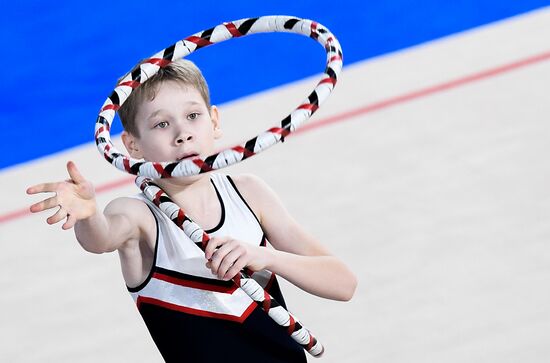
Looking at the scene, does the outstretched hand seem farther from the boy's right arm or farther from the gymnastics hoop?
the gymnastics hoop

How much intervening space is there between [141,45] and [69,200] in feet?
15.3

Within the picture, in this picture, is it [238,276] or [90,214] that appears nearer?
[90,214]

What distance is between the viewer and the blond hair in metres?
2.72

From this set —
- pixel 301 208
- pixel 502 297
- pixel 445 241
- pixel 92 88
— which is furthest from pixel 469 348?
pixel 92 88

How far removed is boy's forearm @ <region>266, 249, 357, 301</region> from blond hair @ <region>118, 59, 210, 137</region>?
42 centimetres

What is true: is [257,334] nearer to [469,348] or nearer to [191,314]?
[191,314]

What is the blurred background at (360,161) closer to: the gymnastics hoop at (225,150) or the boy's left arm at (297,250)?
the boy's left arm at (297,250)

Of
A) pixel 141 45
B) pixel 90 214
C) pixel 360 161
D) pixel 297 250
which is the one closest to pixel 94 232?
pixel 90 214

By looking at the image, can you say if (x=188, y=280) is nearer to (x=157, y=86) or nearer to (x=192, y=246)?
(x=192, y=246)

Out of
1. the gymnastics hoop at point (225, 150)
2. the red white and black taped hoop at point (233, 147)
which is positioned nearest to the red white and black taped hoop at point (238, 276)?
the gymnastics hoop at point (225, 150)

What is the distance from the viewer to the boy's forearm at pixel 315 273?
2646 mm

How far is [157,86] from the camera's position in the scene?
2.71m

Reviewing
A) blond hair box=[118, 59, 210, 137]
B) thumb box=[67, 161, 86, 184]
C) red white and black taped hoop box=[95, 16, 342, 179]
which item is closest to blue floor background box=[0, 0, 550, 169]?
red white and black taped hoop box=[95, 16, 342, 179]

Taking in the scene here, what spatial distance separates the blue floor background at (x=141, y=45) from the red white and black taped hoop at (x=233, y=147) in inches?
129
